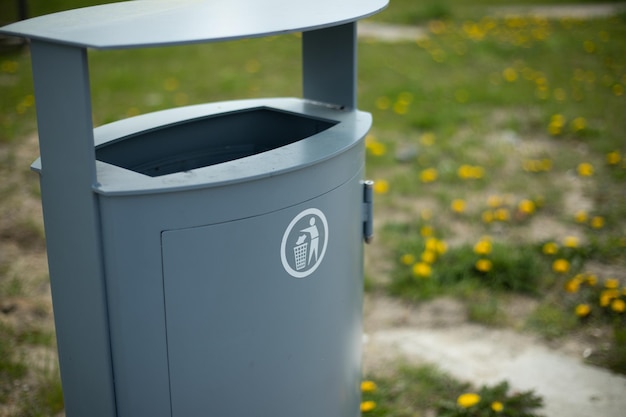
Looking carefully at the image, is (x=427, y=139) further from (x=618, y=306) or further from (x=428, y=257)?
(x=618, y=306)

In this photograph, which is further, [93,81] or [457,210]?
[93,81]

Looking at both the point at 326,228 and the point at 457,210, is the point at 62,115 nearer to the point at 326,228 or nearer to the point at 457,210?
the point at 326,228

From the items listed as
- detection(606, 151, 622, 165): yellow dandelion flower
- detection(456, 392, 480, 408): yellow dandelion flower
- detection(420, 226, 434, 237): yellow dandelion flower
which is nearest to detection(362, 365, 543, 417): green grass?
detection(456, 392, 480, 408): yellow dandelion flower

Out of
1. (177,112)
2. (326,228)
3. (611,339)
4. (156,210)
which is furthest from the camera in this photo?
(611,339)

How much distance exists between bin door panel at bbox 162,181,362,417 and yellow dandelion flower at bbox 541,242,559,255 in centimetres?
187

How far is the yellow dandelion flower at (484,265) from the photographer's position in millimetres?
3777

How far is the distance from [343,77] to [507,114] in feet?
11.1

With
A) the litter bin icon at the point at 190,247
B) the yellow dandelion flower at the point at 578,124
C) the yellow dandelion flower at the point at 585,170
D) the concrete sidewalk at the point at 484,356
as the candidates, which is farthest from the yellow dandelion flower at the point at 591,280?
the yellow dandelion flower at the point at 578,124

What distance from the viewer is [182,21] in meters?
1.96

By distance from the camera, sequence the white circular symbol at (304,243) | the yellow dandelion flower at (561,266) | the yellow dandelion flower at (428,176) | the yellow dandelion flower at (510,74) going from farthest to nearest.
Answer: the yellow dandelion flower at (510,74) < the yellow dandelion flower at (428,176) < the yellow dandelion flower at (561,266) < the white circular symbol at (304,243)

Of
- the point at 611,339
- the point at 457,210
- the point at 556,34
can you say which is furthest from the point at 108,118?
the point at 556,34

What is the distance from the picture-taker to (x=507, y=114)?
5.66 m

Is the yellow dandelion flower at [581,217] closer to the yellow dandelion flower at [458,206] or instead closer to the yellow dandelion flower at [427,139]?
the yellow dandelion flower at [458,206]

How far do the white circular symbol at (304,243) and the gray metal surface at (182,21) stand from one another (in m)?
0.48
